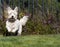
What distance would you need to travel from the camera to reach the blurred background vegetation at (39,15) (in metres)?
7.86

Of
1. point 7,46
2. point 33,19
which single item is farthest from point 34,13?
point 7,46

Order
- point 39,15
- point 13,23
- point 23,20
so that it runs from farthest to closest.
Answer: point 39,15
point 23,20
point 13,23

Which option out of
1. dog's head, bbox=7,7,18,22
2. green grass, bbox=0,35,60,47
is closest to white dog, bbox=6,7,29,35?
dog's head, bbox=7,7,18,22

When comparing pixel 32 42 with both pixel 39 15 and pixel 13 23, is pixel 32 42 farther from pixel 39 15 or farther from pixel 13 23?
pixel 39 15

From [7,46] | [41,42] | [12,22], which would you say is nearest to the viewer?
[7,46]

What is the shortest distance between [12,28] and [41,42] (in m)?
1.53

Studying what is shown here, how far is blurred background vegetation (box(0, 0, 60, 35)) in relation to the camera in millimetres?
7862

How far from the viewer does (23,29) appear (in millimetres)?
7762

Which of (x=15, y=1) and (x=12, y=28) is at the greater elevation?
(x=15, y=1)

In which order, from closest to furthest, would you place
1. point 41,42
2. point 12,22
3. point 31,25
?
point 41,42, point 12,22, point 31,25

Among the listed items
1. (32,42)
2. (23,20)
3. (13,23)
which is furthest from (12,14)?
(32,42)

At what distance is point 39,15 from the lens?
804 centimetres

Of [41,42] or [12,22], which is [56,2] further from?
[41,42]

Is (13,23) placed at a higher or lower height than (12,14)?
lower
